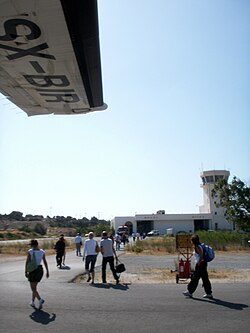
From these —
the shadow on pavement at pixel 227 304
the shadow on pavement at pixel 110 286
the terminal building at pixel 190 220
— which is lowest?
the shadow on pavement at pixel 110 286

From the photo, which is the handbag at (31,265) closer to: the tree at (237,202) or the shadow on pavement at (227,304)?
the shadow on pavement at (227,304)

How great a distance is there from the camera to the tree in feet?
155

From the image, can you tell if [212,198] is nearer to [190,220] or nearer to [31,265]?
[190,220]

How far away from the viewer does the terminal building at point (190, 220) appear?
104500mm

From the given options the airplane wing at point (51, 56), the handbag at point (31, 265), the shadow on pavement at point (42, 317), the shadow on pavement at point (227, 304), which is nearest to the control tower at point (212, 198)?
the shadow on pavement at point (227, 304)

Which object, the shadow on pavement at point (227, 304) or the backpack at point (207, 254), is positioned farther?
the backpack at point (207, 254)

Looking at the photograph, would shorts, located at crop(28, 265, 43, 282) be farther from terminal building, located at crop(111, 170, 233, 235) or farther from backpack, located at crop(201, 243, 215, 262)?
terminal building, located at crop(111, 170, 233, 235)

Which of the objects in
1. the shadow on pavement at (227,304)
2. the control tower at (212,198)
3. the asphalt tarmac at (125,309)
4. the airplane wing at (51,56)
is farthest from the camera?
the control tower at (212,198)

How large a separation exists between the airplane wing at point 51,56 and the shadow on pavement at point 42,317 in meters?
3.87

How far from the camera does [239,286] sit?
1339 centimetres

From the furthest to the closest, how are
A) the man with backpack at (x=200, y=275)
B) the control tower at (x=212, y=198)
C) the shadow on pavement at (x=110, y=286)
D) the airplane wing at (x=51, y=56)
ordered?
the control tower at (x=212, y=198) → the shadow on pavement at (x=110, y=286) → the man with backpack at (x=200, y=275) → the airplane wing at (x=51, y=56)

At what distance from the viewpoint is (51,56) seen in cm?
607

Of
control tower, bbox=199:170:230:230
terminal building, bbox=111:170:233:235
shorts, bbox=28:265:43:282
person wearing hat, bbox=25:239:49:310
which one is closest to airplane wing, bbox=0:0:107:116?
person wearing hat, bbox=25:239:49:310

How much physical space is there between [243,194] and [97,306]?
4016cm
